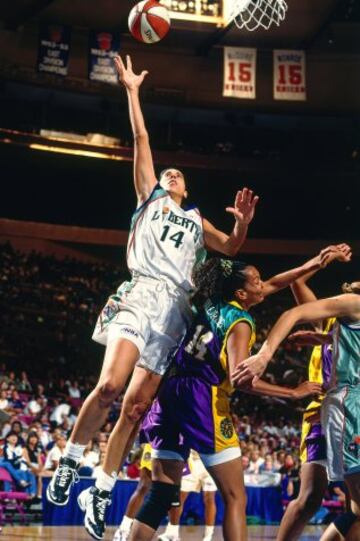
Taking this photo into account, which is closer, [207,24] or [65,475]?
[65,475]

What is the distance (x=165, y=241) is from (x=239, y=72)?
18.8m

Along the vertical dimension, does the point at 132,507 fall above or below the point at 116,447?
below

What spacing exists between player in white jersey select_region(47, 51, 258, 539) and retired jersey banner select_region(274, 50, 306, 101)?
17.9m

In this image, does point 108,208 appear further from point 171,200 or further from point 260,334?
point 171,200

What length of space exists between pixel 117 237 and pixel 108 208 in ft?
5.40

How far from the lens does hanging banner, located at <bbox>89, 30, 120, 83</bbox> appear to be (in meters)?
22.7

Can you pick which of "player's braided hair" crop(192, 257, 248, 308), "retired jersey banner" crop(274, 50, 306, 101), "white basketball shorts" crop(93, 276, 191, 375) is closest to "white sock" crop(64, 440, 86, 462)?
"white basketball shorts" crop(93, 276, 191, 375)

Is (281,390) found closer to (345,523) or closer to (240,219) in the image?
(345,523)

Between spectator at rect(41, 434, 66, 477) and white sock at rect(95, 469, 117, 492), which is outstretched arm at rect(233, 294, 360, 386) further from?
spectator at rect(41, 434, 66, 477)

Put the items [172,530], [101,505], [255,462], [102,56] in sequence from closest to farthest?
[101,505] → [172,530] → [255,462] → [102,56]

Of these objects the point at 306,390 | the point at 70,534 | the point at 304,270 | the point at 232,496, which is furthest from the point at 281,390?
the point at 70,534

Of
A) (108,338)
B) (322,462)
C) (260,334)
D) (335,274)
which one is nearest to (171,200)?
(108,338)

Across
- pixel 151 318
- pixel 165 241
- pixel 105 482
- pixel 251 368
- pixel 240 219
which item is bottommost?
pixel 105 482

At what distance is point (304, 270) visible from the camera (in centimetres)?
616
